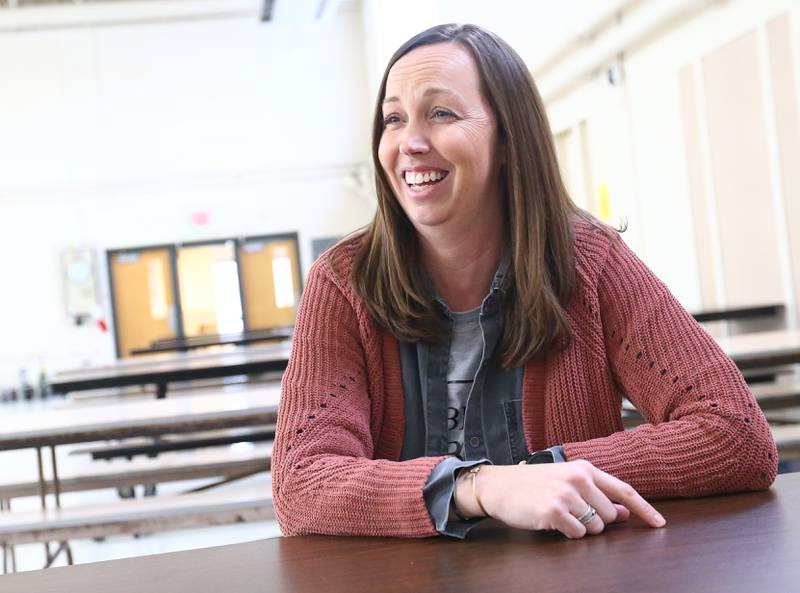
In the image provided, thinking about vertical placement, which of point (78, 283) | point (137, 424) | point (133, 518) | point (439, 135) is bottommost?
point (133, 518)

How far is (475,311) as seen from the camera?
4.89ft

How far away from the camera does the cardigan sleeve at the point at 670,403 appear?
3.99 feet

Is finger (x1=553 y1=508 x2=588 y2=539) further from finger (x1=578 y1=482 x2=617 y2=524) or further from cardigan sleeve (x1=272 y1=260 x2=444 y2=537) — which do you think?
cardigan sleeve (x1=272 y1=260 x2=444 y2=537)

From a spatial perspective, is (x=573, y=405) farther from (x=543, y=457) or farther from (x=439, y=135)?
(x=439, y=135)

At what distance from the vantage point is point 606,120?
353 inches

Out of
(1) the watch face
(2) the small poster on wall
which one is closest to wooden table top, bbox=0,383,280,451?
(1) the watch face

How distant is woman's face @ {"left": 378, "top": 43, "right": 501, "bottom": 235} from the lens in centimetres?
142

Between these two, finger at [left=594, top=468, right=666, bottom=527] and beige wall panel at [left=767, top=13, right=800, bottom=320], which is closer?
finger at [left=594, top=468, right=666, bottom=527]

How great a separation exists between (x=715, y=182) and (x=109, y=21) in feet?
36.1

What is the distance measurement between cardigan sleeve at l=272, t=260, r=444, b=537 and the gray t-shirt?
11cm

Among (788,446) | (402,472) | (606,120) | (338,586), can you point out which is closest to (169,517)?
(788,446)

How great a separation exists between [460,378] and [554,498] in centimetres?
46

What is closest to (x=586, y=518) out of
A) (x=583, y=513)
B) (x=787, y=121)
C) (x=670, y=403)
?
(x=583, y=513)

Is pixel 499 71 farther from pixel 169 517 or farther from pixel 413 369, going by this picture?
pixel 169 517
